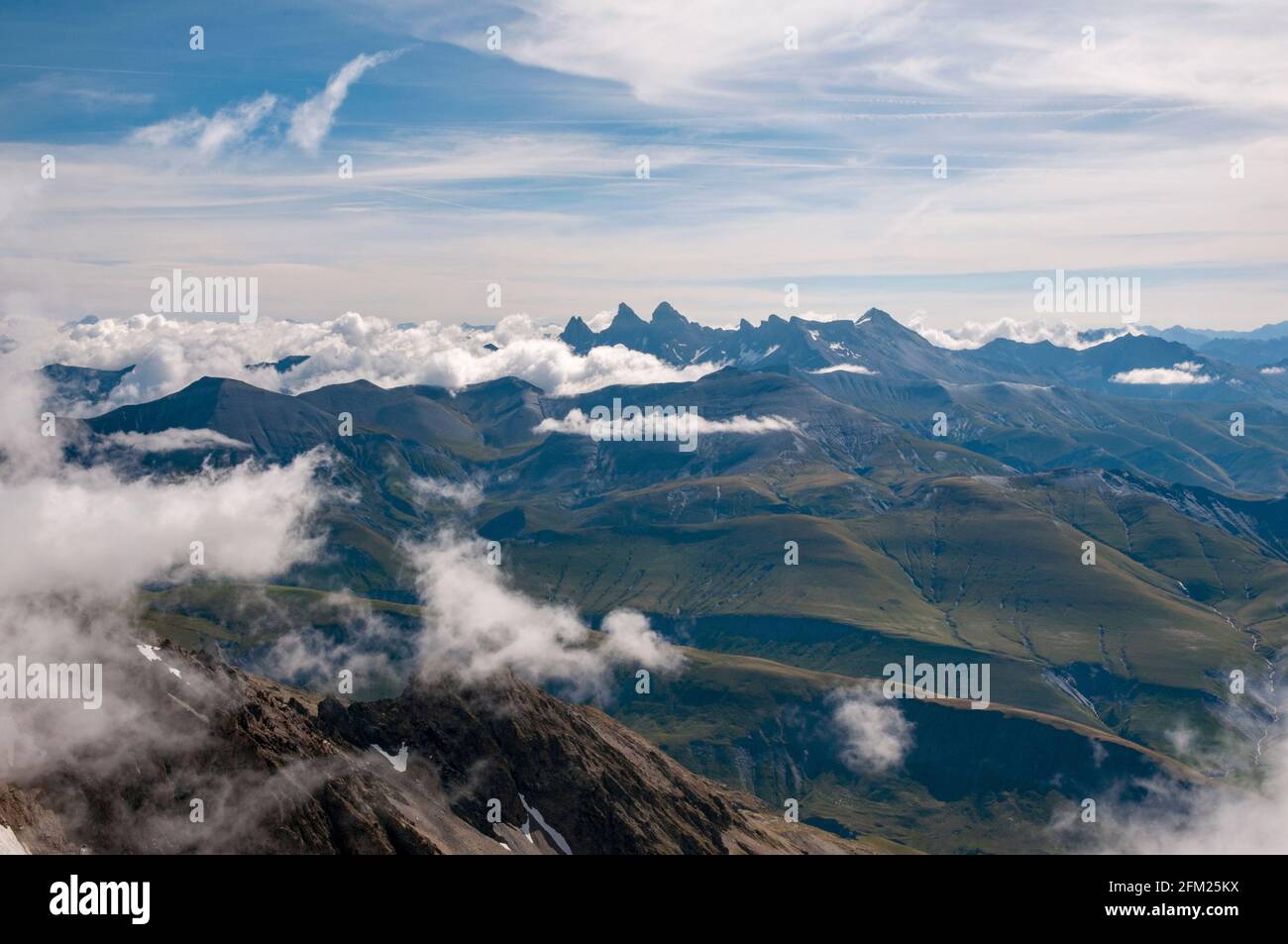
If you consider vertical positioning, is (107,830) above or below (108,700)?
below

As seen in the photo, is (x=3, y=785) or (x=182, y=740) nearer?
(x=3, y=785)
